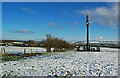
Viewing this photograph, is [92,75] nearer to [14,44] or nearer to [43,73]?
[43,73]

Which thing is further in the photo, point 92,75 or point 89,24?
point 89,24

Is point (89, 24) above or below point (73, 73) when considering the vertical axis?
above

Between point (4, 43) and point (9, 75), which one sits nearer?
point (9, 75)

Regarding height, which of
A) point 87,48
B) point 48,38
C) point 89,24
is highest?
point 89,24

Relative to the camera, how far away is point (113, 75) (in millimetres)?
5586

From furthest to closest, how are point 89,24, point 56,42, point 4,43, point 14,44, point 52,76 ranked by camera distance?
point 14,44 → point 4,43 → point 56,42 → point 89,24 → point 52,76

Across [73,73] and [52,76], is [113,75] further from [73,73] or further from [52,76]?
[52,76]

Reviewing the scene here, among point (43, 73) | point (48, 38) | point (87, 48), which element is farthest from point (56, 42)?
point (43, 73)

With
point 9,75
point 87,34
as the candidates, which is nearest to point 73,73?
point 9,75

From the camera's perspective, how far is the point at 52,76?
207 inches

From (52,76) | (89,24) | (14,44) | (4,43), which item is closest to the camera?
(52,76)

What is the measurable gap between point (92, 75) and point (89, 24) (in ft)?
50.8

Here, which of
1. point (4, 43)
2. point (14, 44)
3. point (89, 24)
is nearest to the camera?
point (89, 24)

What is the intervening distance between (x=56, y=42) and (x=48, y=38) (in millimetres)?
1845
